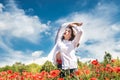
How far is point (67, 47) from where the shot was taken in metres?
11.4

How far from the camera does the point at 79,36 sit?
37.4 ft

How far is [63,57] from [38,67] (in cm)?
779

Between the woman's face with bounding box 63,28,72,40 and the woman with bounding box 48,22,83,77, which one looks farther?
the woman's face with bounding box 63,28,72,40

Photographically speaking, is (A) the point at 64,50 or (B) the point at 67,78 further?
(A) the point at 64,50

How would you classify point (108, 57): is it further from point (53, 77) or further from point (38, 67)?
point (38, 67)

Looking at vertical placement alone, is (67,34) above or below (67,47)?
above

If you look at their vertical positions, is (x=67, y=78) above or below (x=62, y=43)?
below

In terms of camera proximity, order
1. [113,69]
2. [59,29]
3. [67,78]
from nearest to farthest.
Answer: [67,78], [113,69], [59,29]

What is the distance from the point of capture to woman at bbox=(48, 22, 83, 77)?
37.2 ft

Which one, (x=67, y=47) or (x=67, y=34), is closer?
(x=67, y=47)

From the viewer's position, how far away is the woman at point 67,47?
11352 millimetres

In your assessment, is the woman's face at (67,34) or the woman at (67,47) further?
the woman's face at (67,34)

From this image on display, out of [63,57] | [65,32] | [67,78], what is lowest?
[67,78]

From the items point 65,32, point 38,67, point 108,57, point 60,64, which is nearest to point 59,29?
point 65,32
